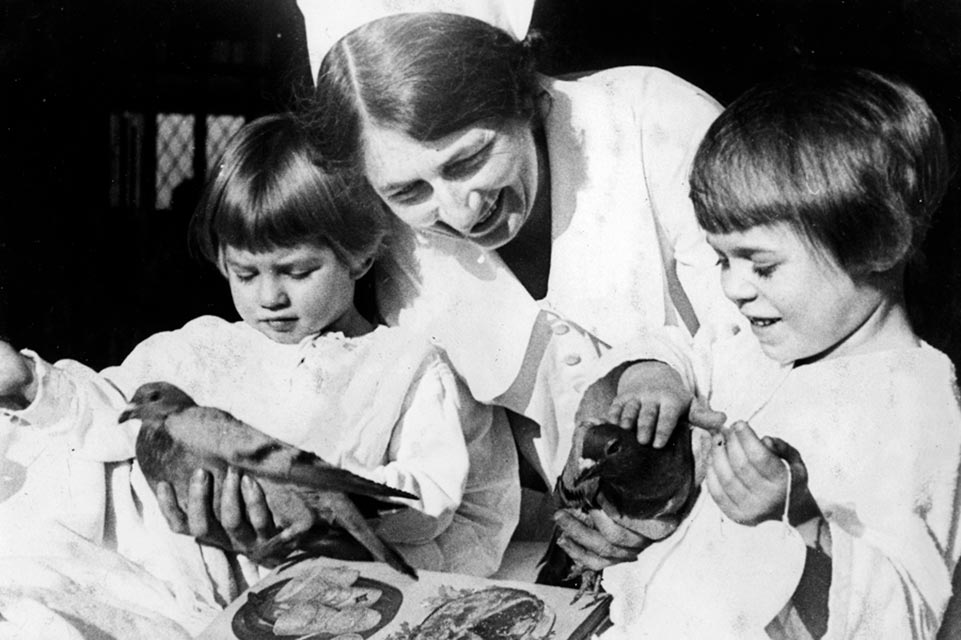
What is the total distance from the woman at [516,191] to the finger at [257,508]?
50 cm

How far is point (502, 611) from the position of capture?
3.34 meters

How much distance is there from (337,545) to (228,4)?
1299 millimetres

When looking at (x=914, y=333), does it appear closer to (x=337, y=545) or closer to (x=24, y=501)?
(x=337, y=545)

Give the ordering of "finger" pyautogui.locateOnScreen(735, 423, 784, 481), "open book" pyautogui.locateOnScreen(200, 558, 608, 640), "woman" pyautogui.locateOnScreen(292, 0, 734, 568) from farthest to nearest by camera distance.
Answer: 1. "open book" pyautogui.locateOnScreen(200, 558, 608, 640)
2. "woman" pyautogui.locateOnScreen(292, 0, 734, 568)
3. "finger" pyautogui.locateOnScreen(735, 423, 784, 481)

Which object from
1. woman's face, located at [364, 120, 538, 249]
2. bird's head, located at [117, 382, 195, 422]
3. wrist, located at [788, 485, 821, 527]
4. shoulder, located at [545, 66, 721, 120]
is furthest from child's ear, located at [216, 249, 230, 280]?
wrist, located at [788, 485, 821, 527]

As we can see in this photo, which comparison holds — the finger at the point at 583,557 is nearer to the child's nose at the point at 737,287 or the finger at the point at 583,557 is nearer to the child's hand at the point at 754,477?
the child's hand at the point at 754,477

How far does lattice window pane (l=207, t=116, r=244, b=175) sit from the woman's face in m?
0.34

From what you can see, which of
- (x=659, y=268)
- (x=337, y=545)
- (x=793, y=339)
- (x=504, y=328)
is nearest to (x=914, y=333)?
(x=793, y=339)

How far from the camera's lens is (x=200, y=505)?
3.37 metres

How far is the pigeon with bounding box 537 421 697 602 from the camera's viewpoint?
10.6 ft

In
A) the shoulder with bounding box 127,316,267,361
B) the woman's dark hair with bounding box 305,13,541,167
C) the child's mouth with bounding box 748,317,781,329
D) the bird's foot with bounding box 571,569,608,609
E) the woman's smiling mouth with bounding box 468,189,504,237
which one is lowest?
the bird's foot with bounding box 571,569,608,609

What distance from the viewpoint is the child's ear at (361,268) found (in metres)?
3.35

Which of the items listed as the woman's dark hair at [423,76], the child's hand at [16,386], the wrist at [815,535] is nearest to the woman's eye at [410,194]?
the woman's dark hair at [423,76]

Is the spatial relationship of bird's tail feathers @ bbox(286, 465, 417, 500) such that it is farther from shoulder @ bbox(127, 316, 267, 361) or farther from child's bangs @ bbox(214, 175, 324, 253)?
child's bangs @ bbox(214, 175, 324, 253)
